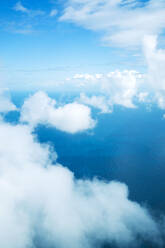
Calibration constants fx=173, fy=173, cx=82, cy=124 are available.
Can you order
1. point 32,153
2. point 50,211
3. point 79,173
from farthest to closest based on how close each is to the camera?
point 32,153 → point 79,173 → point 50,211

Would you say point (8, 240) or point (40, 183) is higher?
point (40, 183)

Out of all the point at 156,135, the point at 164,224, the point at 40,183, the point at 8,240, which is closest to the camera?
the point at 8,240

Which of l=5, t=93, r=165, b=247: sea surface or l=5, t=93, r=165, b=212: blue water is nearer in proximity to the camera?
l=5, t=93, r=165, b=247: sea surface

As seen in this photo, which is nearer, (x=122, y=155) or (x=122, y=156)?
(x=122, y=156)

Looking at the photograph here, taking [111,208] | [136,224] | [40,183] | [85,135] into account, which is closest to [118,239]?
[136,224]

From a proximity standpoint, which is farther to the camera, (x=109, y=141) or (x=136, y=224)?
(x=109, y=141)

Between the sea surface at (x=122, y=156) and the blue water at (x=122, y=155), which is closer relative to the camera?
the sea surface at (x=122, y=156)

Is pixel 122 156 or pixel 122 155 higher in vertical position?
pixel 122 155

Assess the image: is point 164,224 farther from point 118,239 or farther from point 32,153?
point 32,153
